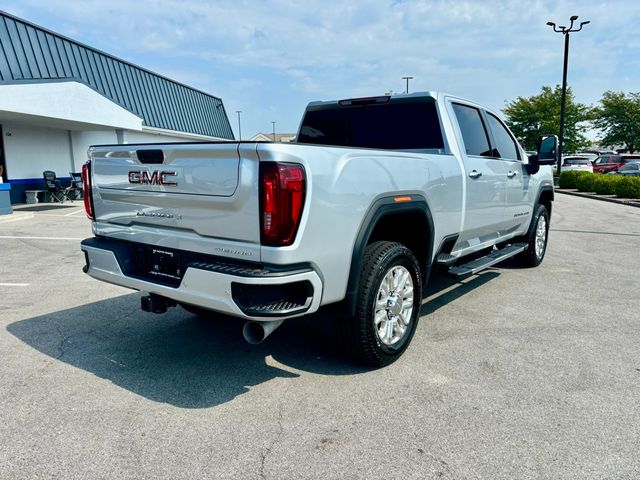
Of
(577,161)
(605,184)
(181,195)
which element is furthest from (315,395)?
(577,161)

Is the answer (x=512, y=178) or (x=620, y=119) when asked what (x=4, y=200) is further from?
(x=620, y=119)

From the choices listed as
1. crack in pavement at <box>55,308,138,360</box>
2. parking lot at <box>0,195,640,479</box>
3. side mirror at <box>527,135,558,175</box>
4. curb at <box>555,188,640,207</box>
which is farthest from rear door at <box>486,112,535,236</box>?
curb at <box>555,188,640,207</box>

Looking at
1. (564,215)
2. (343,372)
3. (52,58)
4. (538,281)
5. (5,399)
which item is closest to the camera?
(5,399)

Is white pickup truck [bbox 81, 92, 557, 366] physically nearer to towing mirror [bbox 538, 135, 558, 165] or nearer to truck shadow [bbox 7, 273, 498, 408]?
truck shadow [bbox 7, 273, 498, 408]

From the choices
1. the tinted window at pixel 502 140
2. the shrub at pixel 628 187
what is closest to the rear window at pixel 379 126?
the tinted window at pixel 502 140

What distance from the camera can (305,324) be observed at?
4.72 metres

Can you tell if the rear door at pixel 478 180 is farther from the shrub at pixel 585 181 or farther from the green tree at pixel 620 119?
the green tree at pixel 620 119

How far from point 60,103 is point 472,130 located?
540 inches

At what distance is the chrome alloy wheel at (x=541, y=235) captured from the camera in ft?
23.3

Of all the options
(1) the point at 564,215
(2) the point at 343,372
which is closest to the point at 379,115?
(2) the point at 343,372

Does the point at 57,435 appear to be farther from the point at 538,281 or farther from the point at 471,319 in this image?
the point at 538,281

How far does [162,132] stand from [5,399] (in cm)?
2224

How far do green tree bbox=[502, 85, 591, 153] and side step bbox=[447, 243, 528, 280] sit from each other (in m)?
34.3

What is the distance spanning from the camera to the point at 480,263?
4988 mm
